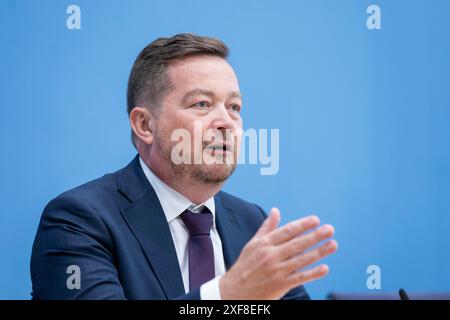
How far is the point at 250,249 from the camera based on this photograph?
1.22 meters

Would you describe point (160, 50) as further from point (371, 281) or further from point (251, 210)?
point (371, 281)

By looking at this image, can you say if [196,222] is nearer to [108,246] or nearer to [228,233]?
[228,233]

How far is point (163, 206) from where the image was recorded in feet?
6.05

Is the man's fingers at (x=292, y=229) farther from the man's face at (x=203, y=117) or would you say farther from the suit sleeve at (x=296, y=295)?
the suit sleeve at (x=296, y=295)

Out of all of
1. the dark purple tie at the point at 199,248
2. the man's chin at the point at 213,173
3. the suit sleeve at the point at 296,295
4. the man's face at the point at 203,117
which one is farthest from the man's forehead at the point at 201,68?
the suit sleeve at the point at 296,295

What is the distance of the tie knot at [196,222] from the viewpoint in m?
1.81

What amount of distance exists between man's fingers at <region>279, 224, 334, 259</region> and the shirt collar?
2.28 ft

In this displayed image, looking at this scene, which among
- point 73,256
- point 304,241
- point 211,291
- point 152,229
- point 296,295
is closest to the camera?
point 304,241

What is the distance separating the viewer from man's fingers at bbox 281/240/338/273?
1154 mm

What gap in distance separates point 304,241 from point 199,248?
2.21 feet

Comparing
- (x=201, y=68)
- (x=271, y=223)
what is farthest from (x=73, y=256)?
(x=201, y=68)

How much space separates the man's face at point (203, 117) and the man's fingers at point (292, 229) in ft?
2.17

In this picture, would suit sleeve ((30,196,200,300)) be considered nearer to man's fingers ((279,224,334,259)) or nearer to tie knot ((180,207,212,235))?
tie knot ((180,207,212,235))

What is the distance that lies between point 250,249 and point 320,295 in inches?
56.2
